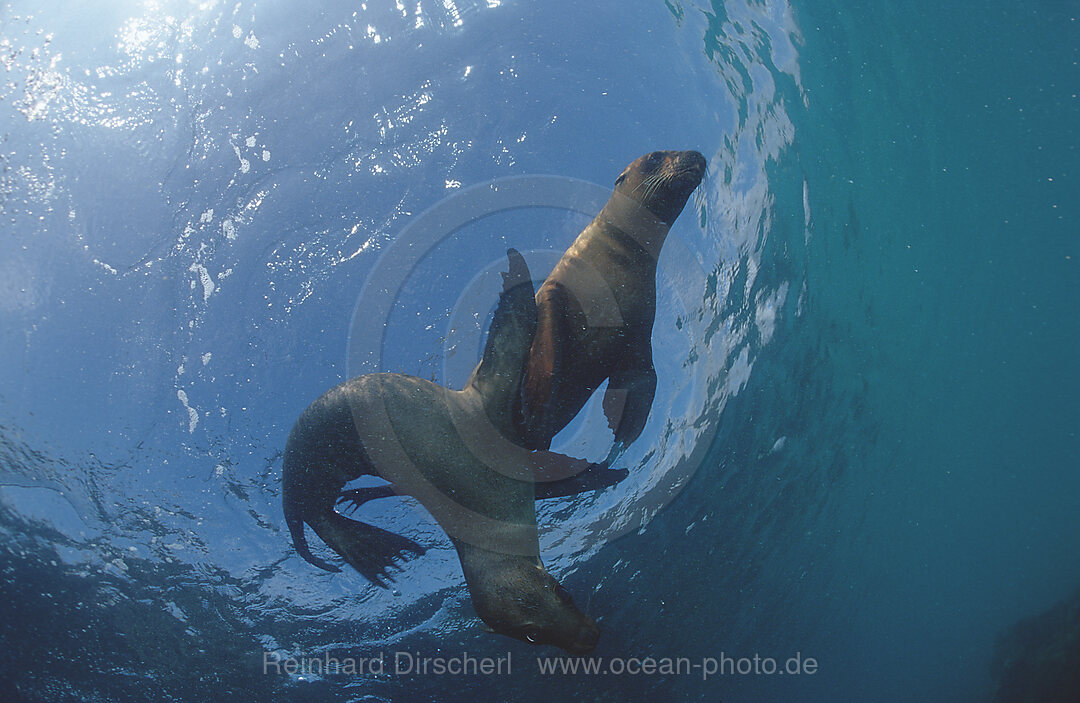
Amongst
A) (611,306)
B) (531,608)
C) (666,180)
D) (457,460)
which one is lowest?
(531,608)

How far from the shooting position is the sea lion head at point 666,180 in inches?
158

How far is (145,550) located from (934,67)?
18383 mm

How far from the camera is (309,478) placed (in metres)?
3.64

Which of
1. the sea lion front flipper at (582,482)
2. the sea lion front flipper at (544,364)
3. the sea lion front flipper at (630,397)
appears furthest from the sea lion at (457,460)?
the sea lion front flipper at (630,397)

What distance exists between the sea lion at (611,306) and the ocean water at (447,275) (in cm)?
331

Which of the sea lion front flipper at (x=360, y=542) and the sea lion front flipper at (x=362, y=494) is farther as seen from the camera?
the sea lion front flipper at (x=362, y=494)

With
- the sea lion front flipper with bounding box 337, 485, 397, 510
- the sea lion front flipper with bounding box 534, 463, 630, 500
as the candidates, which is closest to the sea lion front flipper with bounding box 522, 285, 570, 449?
the sea lion front flipper with bounding box 534, 463, 630, 500

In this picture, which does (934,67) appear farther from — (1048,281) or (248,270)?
(248,270)

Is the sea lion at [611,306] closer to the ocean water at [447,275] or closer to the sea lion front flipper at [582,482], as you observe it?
the sea lion front flipper at [582,482]

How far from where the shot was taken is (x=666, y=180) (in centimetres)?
400

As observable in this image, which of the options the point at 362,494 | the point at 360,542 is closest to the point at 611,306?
the point at 362,494

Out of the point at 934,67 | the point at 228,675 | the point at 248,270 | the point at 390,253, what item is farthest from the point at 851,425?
the point at 228,675

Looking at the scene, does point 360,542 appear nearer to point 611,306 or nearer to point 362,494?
point 362,494

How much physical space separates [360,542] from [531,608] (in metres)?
1.45
